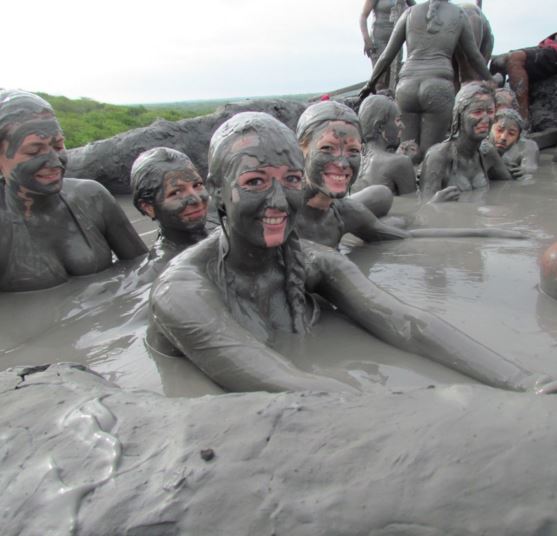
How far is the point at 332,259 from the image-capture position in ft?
8.70

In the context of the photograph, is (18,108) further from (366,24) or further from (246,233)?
(366,24)

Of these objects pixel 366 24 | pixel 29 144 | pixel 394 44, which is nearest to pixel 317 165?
pixel 29 144

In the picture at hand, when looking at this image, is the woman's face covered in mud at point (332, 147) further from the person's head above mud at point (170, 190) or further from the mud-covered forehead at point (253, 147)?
the mud-covered forehead at point (253, 147)

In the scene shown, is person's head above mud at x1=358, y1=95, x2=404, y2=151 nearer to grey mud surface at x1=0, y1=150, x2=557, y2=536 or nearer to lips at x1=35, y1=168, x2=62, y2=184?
lips at x1=35, y1=168, x2=62, y2=184

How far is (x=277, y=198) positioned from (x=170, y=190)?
1.43m

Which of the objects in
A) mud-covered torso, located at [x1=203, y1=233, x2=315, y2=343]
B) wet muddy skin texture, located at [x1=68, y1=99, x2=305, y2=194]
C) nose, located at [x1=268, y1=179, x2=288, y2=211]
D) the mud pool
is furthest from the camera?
wet muddy skin texture, located at [x1=68, y1=99, x2=305, y2=194]

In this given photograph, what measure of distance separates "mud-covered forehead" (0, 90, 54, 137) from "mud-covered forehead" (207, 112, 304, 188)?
1383 mm

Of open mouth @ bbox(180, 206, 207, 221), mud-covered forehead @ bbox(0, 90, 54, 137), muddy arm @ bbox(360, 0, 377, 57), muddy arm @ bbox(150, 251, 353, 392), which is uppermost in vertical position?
muddy arm @ bbox(360, 0, 377, 57)

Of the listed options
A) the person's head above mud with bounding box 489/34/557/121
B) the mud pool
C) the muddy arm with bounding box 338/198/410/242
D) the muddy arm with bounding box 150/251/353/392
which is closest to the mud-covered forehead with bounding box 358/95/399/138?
the mud pool

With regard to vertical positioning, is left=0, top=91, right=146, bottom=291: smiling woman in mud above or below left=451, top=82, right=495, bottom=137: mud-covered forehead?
below

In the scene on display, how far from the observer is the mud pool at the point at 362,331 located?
2.25 metres

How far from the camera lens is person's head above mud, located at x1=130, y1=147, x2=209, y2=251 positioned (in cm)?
340

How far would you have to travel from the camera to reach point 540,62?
10.3 m

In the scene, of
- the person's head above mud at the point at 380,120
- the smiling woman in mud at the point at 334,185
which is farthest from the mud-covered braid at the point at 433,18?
the smiling woman in mud at the point at 334,185
